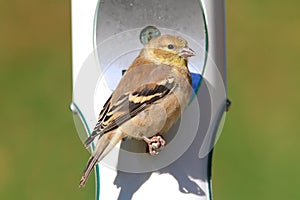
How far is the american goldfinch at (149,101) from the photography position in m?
2.81

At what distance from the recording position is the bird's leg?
2840 mm

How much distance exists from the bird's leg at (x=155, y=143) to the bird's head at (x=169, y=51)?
18 cm

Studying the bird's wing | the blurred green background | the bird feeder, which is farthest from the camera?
the blurred green background

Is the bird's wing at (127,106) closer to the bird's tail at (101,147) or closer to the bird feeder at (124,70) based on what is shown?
the bird's tail at (101,147)

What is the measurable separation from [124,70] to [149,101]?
187mm

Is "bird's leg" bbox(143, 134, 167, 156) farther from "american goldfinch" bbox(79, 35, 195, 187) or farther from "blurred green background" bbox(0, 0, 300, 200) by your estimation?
"blurred green background" bbox(0, 0, 300, 200)

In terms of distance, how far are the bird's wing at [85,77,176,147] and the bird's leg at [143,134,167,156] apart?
74mm

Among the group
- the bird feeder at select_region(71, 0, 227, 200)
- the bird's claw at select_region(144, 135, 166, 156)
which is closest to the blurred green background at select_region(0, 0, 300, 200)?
the bird feeder at select_region(71, 0, 227, 200)
